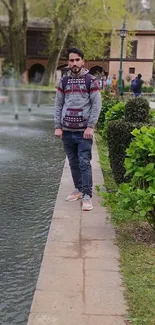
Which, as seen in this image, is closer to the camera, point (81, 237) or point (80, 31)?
point (81, 237)

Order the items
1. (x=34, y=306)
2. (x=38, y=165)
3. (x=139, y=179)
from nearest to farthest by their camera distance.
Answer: (x=34, y=306), (x=139, y=179), (x=38, y=165)

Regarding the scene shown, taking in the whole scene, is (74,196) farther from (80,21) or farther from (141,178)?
(80,21)

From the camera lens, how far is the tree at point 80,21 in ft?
104

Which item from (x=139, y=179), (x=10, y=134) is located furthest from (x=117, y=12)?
(x=139, y=179)

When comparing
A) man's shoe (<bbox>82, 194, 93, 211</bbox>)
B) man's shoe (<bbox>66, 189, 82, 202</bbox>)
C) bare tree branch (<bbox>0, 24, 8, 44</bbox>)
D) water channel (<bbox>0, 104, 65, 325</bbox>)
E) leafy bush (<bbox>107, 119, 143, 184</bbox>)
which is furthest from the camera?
bare tree branch (<bbox>0, 24, 8, 44</bbox>)

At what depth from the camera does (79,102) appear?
172 inches

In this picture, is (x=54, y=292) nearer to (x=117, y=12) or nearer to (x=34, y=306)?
(x=34, y=306)

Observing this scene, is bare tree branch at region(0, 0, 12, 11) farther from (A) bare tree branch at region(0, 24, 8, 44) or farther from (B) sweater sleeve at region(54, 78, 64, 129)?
(B) sweater sleeve at region(54, 78, 64, 129)

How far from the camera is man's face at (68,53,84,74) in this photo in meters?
4.22

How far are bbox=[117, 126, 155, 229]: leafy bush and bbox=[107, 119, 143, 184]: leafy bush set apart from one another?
4.78 feet

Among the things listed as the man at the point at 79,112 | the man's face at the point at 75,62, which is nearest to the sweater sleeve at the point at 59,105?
the man at the point at 79,112

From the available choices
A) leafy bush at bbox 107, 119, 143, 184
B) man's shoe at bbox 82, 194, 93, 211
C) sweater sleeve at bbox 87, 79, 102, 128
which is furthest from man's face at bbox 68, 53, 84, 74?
man's shoe at bbox 82, 194, 93, 211

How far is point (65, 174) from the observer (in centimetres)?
609

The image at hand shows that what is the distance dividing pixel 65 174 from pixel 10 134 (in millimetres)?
4567
